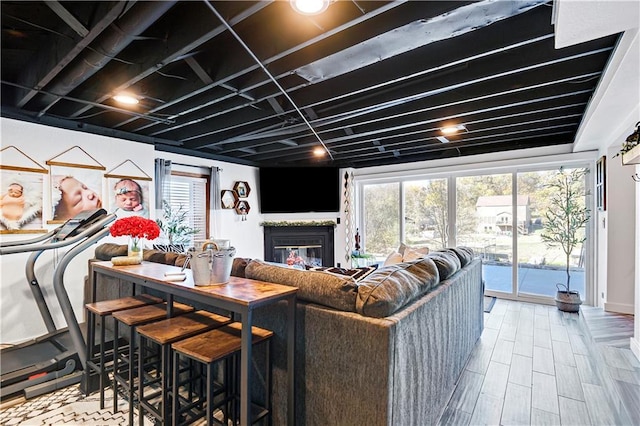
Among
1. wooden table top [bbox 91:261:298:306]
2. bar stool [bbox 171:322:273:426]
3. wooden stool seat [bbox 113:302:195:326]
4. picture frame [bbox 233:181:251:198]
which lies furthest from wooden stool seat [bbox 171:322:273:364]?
picture frame [bbox 233:181:251:198]

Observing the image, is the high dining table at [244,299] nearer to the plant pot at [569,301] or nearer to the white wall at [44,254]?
the white wall at [44,254]

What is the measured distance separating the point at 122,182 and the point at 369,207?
15.3 ft

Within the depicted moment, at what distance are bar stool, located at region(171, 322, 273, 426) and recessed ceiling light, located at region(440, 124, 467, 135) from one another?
11.3 ft

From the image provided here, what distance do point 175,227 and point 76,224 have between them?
6.93 feet

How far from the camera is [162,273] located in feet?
7.28

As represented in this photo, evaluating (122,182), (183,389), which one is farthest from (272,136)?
(183,389)

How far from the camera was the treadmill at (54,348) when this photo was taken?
2.39 metres

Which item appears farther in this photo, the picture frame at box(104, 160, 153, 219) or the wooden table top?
the picture frame at box(104, 160, 153, 219)

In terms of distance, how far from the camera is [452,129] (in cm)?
408

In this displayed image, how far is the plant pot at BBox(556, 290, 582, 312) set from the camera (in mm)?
4273

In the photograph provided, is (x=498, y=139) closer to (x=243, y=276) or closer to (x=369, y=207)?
(x=369, y=207)

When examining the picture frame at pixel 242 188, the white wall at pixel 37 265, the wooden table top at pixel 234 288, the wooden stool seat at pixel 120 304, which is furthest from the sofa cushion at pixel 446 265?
the picture frame at pixel 242 188

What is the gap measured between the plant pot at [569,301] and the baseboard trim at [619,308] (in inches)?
11.1

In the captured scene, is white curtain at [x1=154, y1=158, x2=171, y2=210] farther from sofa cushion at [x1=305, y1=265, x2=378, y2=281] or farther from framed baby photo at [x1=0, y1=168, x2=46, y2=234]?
sofa cushion at [x1=305, y1=265, x2=378, y2=281]
